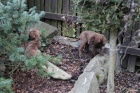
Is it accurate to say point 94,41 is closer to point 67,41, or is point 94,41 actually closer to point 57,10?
point 67,41

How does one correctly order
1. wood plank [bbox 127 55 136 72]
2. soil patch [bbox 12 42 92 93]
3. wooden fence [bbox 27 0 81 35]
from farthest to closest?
wooden fence [bbox 27 0 81 35] → wood plank [bbox 127 55 136 72] → soil patch [bbox 12 42 92 93]

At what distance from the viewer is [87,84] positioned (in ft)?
11.9

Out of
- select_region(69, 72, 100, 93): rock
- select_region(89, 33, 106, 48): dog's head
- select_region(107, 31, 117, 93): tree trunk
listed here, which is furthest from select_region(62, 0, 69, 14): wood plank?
select_region(107, 31, 117, 93): tree trunk

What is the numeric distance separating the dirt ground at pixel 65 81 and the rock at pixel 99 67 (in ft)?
0.50

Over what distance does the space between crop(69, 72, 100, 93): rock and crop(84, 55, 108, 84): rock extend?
25 cm

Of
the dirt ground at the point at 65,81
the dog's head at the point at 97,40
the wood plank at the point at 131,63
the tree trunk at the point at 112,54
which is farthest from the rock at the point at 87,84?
the wood plank at the point at 131,63

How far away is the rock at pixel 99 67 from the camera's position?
13.6ft

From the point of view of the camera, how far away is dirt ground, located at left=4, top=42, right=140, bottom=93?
3940 millimetres

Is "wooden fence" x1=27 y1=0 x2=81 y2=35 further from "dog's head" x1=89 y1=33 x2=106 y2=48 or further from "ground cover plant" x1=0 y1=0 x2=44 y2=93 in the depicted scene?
"ground cover plant" x1=0 y1=0 x2=44 y2=93

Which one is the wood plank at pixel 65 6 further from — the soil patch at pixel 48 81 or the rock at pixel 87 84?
the rock at pixel 87 84

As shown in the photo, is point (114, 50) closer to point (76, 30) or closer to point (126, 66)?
point (126, 66)

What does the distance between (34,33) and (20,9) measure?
1.04 metres

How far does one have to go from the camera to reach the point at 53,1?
6.00m

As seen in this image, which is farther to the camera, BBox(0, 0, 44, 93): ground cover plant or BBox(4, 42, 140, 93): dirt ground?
BBox(4, 42, 140, 93): dirt ground
